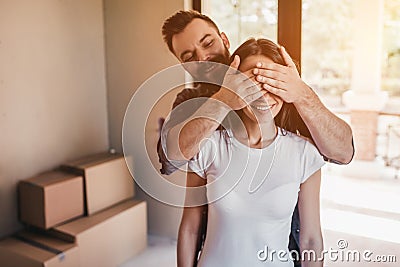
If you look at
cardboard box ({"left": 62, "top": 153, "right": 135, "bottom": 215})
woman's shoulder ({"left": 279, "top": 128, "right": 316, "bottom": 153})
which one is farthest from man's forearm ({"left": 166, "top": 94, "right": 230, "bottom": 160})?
cardboard box ({"left": 62, "top": 153, "right": 135, "bottom": 215})

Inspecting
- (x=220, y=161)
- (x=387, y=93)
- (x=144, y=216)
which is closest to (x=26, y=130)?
(x=144, y=216)

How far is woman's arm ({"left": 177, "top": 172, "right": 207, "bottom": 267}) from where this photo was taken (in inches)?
56.6

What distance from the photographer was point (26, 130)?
261 cm

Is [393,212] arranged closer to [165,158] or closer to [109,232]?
[165,158]

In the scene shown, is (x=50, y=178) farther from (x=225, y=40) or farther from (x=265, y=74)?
(x=265, y=74)

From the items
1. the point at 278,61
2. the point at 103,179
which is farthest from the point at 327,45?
the point at 103,179

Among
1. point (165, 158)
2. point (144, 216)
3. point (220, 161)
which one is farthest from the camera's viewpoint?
point (144, 216)

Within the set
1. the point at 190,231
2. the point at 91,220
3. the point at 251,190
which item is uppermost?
the point at 251,190

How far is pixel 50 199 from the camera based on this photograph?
2.46 m

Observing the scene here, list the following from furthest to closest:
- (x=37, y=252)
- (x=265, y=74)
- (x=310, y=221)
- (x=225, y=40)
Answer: (x=37, y=252) → (x=225, y=40) → (x=310, y=221) → (x=265, y=74)

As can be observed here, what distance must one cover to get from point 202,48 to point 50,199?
4.41ft

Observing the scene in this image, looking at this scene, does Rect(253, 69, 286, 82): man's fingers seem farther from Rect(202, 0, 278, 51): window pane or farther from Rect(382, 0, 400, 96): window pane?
Rect(382, 0, 400, 96): window pane

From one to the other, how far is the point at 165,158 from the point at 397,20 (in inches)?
49.7

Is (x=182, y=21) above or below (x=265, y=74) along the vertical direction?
above
